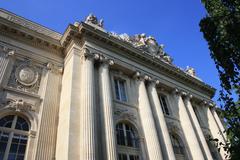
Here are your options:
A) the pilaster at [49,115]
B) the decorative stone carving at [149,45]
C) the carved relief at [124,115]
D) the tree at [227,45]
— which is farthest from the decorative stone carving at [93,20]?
the tree at [227,45]

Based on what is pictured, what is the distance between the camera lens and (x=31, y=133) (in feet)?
36.8

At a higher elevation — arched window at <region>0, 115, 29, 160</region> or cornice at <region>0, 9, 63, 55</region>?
cornice at <region>0, 9, 63, 55</region>

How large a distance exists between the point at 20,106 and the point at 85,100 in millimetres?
3607

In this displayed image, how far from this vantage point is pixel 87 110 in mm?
11203

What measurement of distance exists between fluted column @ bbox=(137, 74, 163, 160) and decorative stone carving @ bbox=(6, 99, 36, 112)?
7046mm

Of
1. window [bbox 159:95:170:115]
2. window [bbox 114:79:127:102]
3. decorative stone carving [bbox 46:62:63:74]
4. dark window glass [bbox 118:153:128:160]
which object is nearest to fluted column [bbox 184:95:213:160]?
window [bbox 159:95:170:115]

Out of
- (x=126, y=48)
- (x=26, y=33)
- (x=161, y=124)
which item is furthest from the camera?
(x=126, y=48)

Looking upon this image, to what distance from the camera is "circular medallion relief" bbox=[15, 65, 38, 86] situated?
504 inches

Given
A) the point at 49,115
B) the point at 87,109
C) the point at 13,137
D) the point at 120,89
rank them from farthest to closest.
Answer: the point at 120,89
the point at 49,115
the point at 87,109
the point at 13,137

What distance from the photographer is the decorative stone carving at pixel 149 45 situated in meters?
19.2

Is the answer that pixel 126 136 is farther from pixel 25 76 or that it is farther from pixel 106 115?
pixel 25 76

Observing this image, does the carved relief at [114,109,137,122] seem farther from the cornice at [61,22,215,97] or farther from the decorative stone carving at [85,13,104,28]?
the decorative stone carving at [85,13,104,28]

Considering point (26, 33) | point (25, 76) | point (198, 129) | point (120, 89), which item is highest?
point (26, 33)

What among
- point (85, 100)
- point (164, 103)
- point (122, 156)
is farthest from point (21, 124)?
point (164, 103)
